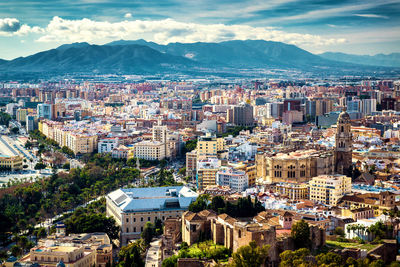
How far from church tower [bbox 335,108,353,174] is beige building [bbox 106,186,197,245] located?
4.76 meters

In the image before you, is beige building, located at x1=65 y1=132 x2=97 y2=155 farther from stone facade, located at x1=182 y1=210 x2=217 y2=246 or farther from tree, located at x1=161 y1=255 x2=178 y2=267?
tree, located at x1=161 y1=255 x2=178 y2=267

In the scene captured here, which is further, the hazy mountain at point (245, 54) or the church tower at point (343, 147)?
the hazy mountain at point (245, 54)

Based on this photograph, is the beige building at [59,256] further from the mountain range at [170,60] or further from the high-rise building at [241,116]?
the mountain range at [170,60]

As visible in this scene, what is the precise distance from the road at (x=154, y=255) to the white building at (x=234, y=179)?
184 inches

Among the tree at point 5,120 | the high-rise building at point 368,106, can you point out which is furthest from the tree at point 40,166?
the high-rise building at point 368,106

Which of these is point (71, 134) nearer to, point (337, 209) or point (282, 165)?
point (282, 165)

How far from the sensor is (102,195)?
15336 mm

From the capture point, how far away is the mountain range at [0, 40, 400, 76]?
86.5m

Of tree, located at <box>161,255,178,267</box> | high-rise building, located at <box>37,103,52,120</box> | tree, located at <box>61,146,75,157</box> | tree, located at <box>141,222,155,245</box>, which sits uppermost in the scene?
high-rise building, located at <box>37,103,52,120</box>

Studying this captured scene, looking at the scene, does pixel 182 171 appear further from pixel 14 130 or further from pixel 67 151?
pixel 14 130

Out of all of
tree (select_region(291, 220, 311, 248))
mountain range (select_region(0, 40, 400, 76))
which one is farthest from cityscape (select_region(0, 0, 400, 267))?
mountain range (select_region(0, 40, 400, 76))

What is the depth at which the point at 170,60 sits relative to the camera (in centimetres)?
9550

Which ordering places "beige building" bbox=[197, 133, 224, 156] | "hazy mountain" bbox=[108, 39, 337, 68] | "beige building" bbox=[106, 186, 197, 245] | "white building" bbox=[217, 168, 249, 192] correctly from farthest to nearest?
"hazy mountain" bbox=[108, 39, 337, 68], "beige building" bbox=[197, 133, 224, 156], "white building" bbox=[217, 168, 249, 192], "beige building" bbox=[106, 186, 197, 245]

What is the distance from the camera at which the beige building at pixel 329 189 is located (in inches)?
499
